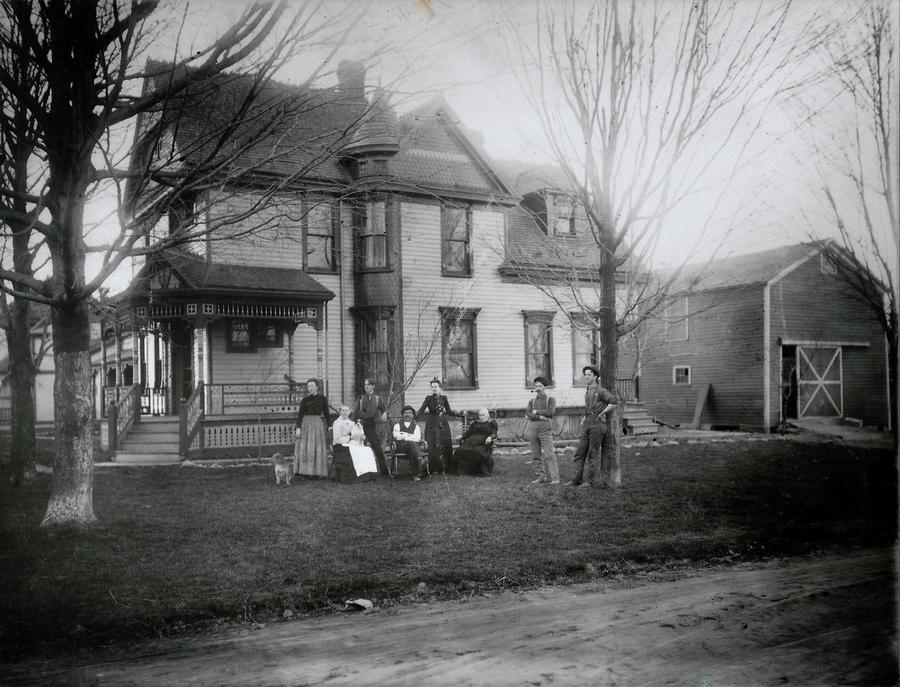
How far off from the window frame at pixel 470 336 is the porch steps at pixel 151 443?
708 centimetres

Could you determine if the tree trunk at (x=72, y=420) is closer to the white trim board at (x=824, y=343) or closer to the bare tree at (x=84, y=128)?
the bare tree at (x=84, y=128)

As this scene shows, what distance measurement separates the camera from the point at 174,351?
18047 millimetres

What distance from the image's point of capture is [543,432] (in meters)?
11.9

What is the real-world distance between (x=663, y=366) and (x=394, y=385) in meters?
14.3

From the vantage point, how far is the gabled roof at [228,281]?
1552 cm

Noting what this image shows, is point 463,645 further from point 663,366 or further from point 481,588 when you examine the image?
point 663,366

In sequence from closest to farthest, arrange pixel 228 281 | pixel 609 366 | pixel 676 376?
Result: pixel 609 366 < pixel 228 281 < pixel 676 376

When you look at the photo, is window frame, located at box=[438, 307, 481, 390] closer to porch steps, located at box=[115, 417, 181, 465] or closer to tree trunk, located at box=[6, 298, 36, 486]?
porch steps, located at box=[115, 417, 181, 465]

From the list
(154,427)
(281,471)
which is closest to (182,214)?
(281,471)

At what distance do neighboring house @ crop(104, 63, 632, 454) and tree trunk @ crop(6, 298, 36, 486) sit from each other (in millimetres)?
2724

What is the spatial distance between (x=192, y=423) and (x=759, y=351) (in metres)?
18.1

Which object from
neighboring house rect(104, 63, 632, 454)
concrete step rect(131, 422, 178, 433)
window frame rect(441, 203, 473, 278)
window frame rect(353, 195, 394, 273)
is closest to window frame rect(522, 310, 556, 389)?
neighboring house rect(104, 63, 632, 454)

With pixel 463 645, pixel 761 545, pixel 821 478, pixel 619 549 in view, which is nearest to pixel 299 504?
pixel 619 549

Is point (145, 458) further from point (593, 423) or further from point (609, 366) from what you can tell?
point (609, 366)
